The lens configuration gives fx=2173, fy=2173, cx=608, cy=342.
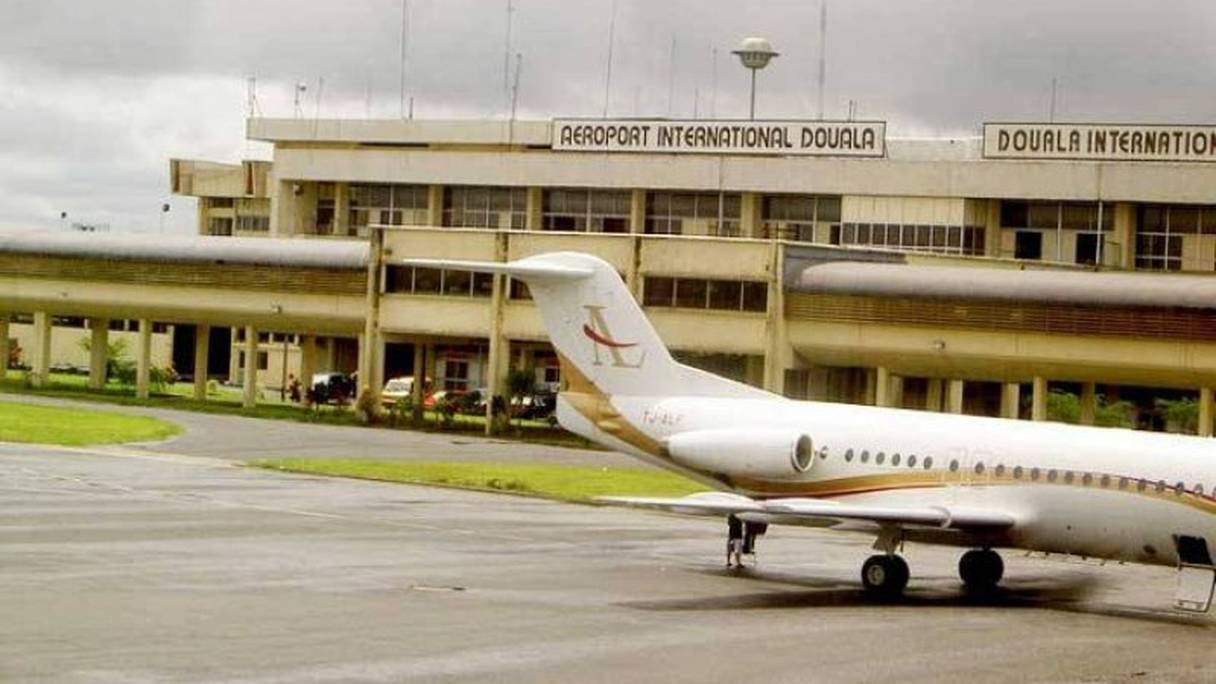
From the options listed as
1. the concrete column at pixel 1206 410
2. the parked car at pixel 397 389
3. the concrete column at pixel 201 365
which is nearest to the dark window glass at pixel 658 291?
the concrete column at pixel 1206 410

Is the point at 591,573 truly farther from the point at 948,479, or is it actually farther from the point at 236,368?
the point at 236,368

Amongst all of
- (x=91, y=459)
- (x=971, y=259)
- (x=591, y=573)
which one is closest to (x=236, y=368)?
(x=971, y=259)

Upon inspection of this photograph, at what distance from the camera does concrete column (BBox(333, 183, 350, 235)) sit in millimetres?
105812

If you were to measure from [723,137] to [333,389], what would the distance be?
20.5 metres

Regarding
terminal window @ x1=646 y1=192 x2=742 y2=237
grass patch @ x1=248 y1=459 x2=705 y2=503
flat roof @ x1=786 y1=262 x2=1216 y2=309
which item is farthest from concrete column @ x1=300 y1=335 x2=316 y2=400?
grass patch @ x1=248 y1=459 x2=705 y2=503

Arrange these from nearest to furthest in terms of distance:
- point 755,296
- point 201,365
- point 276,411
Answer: point 755,296 < point 276,411 < point 201,365

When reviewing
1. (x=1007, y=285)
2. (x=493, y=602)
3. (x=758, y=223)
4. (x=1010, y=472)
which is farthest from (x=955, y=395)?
(x=493, y=602)

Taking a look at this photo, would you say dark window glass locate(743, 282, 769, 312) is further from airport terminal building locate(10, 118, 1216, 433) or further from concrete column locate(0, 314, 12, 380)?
concrete column locate(0, 314, 12, 380)

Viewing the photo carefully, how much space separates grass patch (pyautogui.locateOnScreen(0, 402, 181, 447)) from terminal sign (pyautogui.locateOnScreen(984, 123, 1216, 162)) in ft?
122

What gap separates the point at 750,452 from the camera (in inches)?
1519

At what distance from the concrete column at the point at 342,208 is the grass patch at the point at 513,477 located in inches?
1812

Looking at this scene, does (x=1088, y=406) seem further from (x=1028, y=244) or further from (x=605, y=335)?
(x=605, y=335)

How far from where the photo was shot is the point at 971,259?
76.8 meters

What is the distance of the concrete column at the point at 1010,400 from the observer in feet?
248
